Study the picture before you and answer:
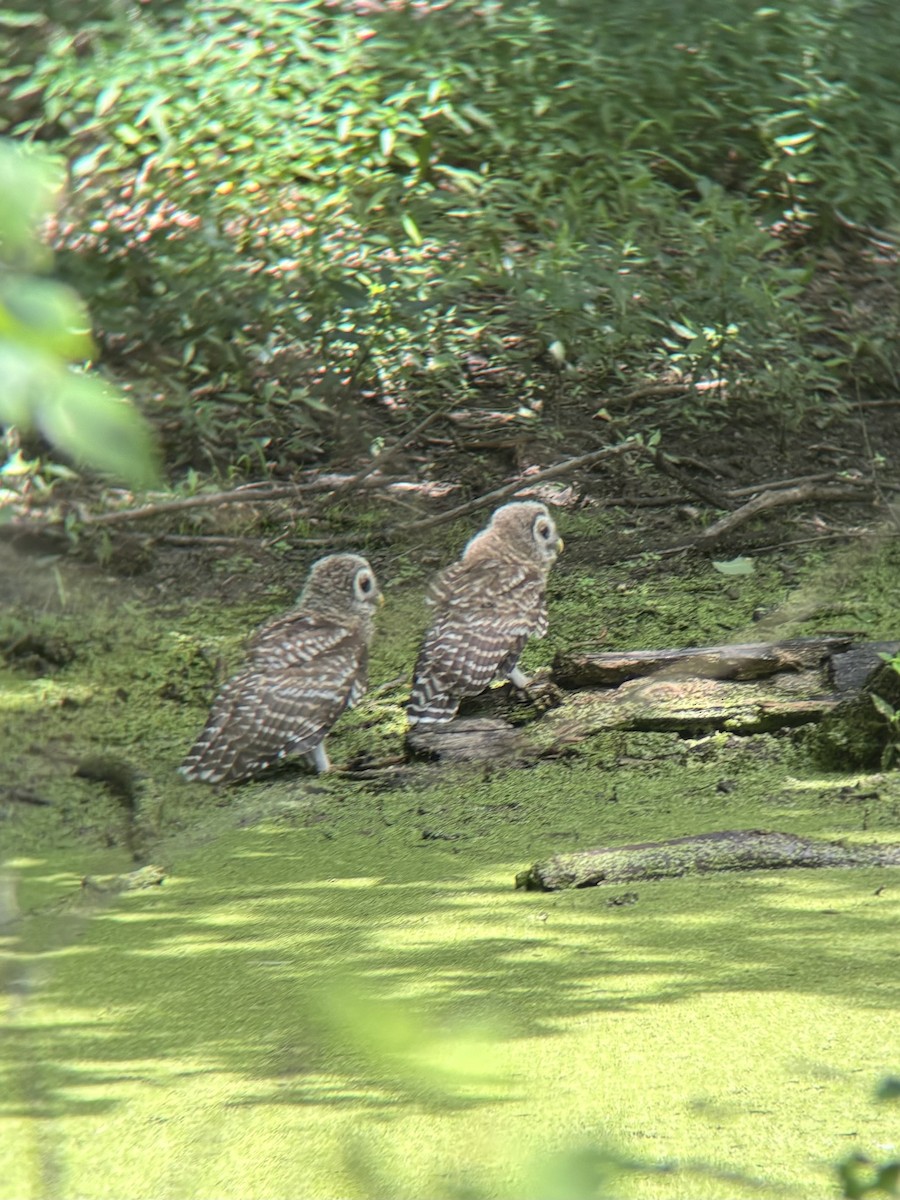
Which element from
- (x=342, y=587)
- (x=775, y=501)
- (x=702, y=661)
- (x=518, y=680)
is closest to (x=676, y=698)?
(x=702, y=661)

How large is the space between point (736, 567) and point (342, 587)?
1570mm

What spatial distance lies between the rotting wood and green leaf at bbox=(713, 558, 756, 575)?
0.82 metres

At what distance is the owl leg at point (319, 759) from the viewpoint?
390 centimetres

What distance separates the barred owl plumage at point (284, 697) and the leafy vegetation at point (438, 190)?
1979mm

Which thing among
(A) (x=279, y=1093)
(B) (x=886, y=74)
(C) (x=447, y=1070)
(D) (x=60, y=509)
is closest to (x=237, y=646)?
(D) (x=60, y=509)

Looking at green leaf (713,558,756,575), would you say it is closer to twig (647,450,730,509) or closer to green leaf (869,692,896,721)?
twig (647,450,730,509)

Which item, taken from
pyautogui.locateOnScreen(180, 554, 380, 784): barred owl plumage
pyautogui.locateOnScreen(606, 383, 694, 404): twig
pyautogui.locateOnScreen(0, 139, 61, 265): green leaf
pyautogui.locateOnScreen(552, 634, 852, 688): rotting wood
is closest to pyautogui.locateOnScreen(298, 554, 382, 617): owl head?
pyautogui.locateOnScreen(180, 554, 380, 784): barred owl plumage

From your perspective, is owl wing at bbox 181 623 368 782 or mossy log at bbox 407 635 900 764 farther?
mossy log at bbox 407 635 900 764

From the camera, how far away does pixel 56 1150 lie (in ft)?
6.64

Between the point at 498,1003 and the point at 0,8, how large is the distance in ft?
15.4

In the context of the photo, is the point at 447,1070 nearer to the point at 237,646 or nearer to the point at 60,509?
the point at 237,646

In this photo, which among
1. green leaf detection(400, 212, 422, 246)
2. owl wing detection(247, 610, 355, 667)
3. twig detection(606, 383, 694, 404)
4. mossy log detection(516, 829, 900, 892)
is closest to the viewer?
mossy log detection(516, 829, 900, 892)

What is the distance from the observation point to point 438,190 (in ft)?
19.3

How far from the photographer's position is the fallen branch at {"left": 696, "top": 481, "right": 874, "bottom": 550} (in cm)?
501
